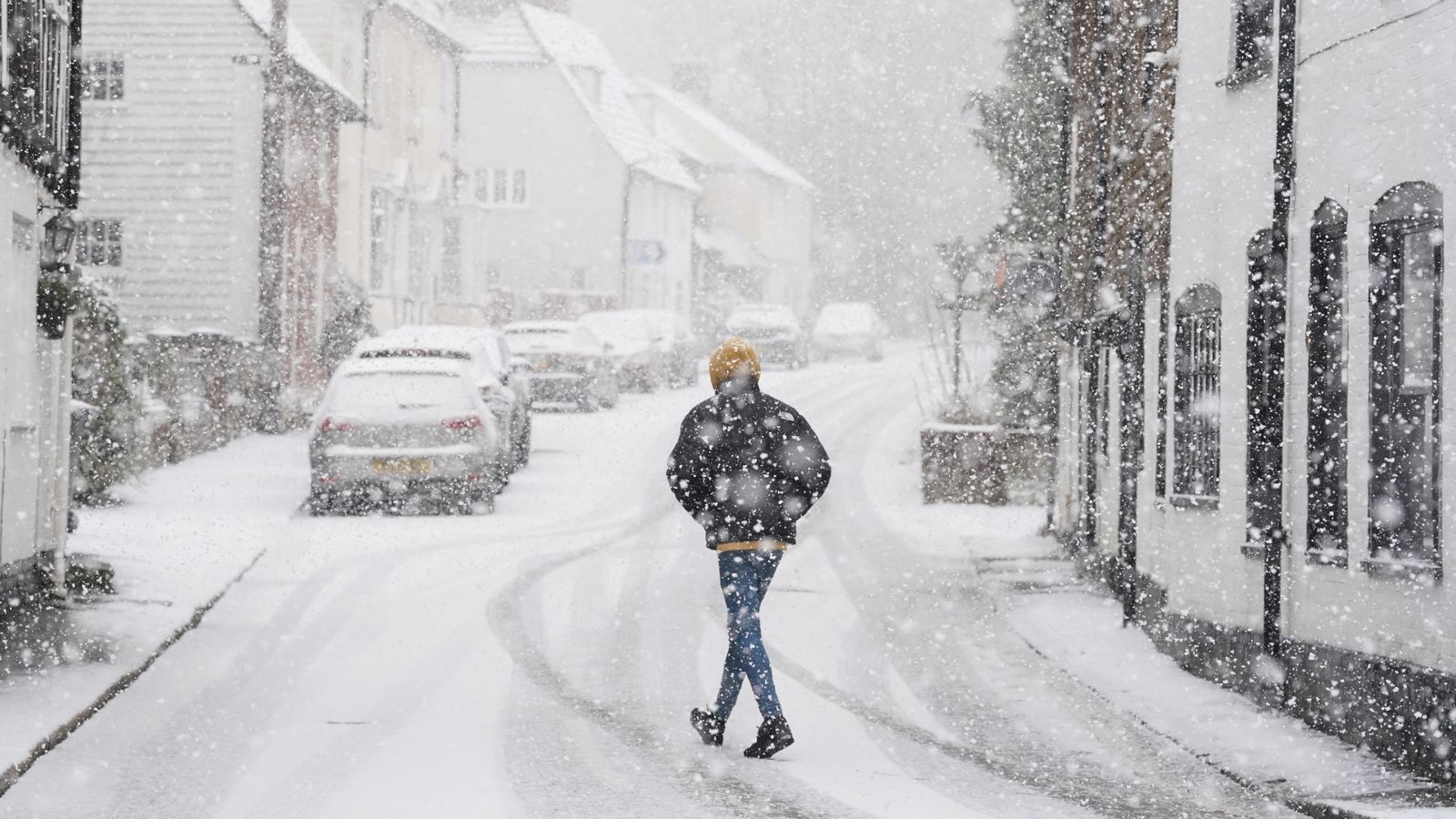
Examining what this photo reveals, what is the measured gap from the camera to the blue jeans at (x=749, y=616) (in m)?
8.75

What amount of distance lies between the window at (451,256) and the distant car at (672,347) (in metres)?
8.63

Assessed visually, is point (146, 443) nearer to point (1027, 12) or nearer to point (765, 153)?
point (1027, 12)

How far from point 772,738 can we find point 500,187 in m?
49.1

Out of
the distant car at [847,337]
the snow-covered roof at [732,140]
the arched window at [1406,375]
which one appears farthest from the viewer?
the snow-covered roof at [732,140]

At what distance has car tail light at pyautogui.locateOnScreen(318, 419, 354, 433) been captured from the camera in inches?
771

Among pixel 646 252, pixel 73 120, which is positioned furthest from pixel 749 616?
pixel 646 252

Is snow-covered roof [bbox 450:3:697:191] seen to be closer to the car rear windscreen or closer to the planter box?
the planter box

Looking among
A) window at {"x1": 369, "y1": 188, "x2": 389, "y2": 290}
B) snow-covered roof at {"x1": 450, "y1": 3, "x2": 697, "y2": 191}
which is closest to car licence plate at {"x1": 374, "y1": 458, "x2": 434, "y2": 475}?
window at {"x1": 369, "y1": 188, "x2": 389, "y2": 290}

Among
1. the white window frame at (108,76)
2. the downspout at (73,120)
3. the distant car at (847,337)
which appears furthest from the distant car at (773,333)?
the downspout at (73,120)

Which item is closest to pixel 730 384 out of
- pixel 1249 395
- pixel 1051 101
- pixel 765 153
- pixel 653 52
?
pixel 1249 395

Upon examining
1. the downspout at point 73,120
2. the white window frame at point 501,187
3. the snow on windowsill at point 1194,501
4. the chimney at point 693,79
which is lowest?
the snow on windowsill at point 1194,501

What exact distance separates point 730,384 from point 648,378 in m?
30.8

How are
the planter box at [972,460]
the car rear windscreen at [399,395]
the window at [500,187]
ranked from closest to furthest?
the car rear windscreen at [399,395], the planter box at [972,460], the window at [500,187]

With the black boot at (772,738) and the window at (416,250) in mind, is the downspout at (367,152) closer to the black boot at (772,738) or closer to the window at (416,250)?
the window at (416,250)
